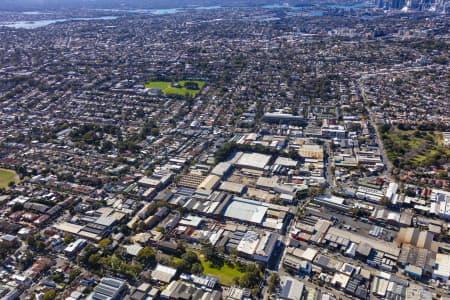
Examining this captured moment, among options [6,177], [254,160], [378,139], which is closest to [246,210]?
[254,160]

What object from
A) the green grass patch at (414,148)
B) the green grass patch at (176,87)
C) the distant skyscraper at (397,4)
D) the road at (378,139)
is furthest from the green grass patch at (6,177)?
the distant skyscraper at (397,4)

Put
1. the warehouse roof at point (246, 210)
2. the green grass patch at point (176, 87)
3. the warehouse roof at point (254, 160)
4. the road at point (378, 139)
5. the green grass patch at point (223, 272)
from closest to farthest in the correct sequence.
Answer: the green grass patch at point (223, 272) < the warehouse roof at point (246, 210) < the road at point (378, 139) < the warehouse roof at point (254, 160) < the green grass patch at point (176, 87)

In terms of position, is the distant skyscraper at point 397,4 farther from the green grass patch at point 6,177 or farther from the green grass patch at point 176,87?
the green grass patch at point 6,177

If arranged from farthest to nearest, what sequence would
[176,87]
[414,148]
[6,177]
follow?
1. [176,87]
2. [414,148]
3. [6,177]

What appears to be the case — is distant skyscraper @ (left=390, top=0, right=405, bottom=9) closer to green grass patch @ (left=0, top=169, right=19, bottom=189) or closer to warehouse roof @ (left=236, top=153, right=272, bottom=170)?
warehouse roof @ (left=236, top=153, right=272, bottom=170)

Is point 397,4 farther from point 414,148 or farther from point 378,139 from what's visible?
point 414,148

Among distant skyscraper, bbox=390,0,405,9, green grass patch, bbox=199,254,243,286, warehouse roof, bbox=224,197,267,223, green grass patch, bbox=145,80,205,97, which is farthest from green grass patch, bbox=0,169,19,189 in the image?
distant skyscraper, bbox=390,0,405,9

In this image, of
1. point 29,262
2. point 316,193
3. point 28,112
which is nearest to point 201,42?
point 28,112
